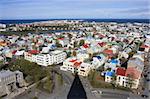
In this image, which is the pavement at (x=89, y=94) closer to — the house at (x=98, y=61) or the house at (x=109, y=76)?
the house at (x=109, y=76)

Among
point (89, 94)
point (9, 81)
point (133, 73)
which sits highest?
point (133, 73)

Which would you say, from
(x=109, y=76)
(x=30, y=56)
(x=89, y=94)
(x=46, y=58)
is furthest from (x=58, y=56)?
(x=89, y=94)

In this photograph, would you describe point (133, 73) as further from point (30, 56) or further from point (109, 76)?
point (30, 56)

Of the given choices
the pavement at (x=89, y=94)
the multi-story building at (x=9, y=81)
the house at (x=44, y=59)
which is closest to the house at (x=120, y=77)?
the pavement at (x=89, y=94)

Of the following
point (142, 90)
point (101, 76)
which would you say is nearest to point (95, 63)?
point (101, 76)

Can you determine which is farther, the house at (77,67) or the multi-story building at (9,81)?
the house at (77,67)

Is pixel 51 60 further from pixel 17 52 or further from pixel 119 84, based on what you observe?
pixel 119 84

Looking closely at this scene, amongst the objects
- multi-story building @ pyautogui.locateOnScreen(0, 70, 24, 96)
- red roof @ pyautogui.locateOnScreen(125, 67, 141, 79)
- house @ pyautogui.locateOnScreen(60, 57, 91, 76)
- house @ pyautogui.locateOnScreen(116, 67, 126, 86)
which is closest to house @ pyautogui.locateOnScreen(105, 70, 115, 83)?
house @ pyautogui.locateOnScreen(116, 67, 126, 86)

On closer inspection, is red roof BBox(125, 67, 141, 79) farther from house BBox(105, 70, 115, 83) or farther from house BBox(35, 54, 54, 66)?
house BBox(35, 54, 54, 66)
